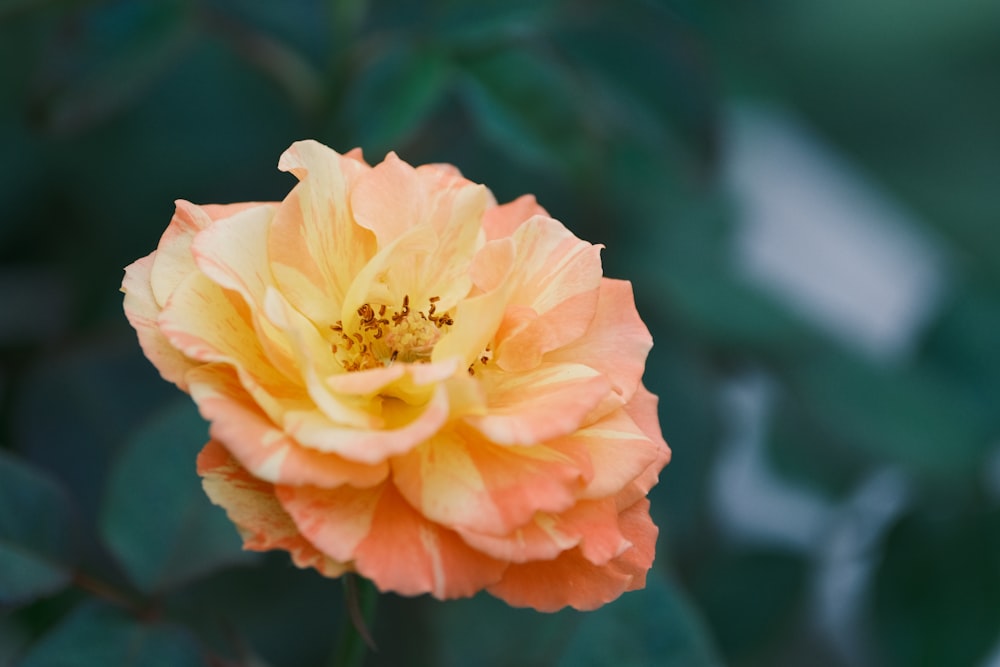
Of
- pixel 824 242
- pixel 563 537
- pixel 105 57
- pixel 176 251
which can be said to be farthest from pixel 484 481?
pixel 824 242

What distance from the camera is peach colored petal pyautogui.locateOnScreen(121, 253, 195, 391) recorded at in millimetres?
372

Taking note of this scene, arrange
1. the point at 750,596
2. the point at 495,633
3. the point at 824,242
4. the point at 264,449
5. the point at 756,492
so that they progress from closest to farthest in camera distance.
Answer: the point at 264,449
the point at 495,633
the point at 750,596
the point at 756,492
the point at 824,242

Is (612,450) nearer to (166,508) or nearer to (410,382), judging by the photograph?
(410,382)

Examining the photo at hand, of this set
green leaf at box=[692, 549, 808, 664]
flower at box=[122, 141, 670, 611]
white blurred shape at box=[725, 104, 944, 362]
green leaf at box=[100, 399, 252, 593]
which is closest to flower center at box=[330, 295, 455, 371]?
flower at box=[122, 141, 670, 611]

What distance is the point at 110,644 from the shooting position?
Result: 0.47 meters

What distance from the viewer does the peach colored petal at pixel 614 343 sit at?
1.37 feet

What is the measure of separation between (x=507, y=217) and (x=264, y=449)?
0.17 m

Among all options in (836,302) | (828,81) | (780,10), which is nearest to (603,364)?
(836,302)

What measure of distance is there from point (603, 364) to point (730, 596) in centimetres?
47

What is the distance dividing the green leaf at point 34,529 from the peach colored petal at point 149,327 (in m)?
0.14

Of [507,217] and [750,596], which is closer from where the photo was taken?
[507,217]

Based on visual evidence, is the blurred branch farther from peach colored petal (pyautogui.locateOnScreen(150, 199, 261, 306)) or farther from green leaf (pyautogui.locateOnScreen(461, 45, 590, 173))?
peach colored petal (pyautogui.locateOnScreen(150, 199, 261, 306))

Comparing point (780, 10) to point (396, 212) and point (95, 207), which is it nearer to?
point (95, 207)

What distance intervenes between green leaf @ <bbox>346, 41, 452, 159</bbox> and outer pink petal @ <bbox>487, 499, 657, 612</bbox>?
323 millimetres
